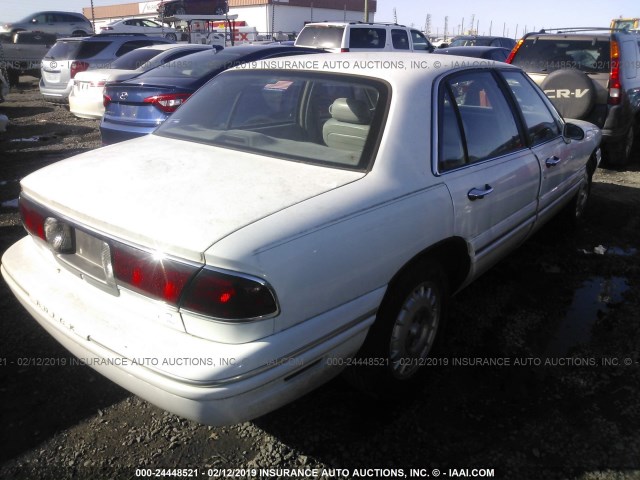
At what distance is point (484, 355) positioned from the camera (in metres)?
3.08

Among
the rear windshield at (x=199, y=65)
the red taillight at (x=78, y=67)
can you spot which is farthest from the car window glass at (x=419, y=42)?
the rear windshield at (x=199, y=65)

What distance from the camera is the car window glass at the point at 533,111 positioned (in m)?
3.50

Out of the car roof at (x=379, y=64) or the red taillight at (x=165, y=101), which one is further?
the red taillight at (x=165, y=101)

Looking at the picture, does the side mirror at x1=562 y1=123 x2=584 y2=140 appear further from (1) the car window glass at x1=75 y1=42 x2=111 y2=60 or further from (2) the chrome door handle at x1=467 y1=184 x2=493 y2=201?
(1) the car window glass at x1=75 y1=42 x2=111 y2=60

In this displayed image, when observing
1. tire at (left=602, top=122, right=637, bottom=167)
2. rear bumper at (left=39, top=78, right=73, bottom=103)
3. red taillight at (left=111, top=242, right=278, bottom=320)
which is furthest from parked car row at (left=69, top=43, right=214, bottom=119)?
red taillight at (left=111, top=242, right=278, bottom=320)

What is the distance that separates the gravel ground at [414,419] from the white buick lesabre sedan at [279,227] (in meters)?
0.31

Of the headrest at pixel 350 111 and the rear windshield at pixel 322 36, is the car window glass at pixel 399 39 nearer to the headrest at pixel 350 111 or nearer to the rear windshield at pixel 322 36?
the rear windshield at pixel 322 36

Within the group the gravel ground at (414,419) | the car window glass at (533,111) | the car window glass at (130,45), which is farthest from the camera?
the car window glass at (130,45)

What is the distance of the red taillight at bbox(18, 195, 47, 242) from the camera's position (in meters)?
2.36

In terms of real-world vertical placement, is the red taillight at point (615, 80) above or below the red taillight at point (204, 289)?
above

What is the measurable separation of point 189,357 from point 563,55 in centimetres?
733

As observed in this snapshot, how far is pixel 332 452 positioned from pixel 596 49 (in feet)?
22.7

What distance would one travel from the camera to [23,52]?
17469mm

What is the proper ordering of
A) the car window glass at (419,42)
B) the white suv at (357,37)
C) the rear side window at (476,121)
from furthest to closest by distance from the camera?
the car window glass at (419,42)
the white suv at (357,37)
the rear side window at (476,121)
